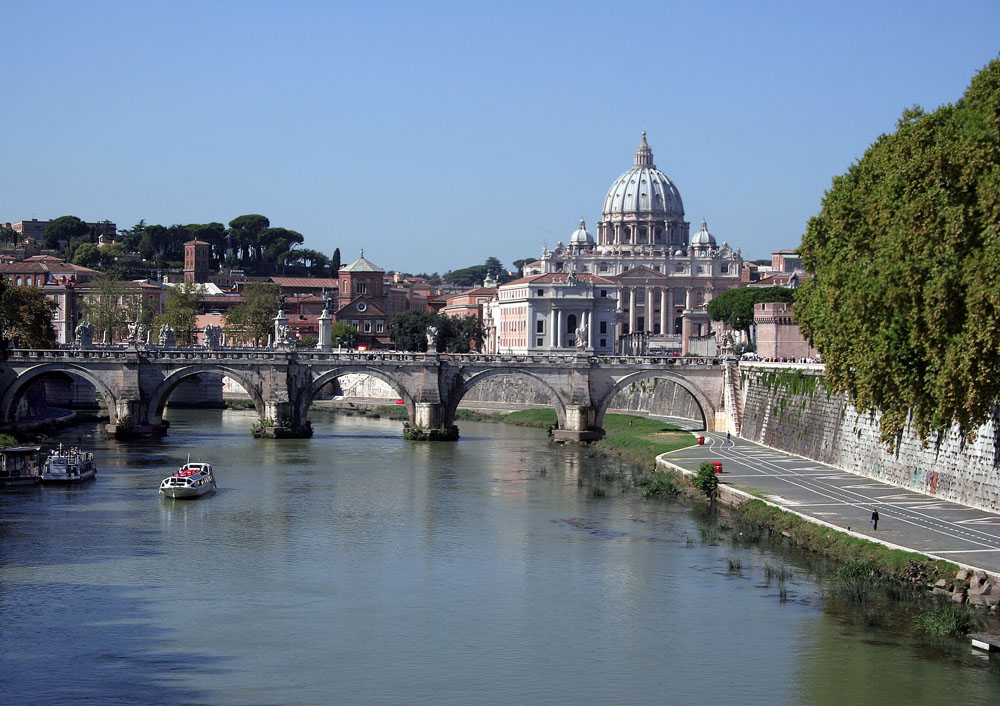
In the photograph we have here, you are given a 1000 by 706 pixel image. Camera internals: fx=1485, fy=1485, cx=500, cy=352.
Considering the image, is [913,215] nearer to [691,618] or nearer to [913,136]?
[913,136]

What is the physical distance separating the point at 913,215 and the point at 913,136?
3.29m

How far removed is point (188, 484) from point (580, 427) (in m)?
25.3

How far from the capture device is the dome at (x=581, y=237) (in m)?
185

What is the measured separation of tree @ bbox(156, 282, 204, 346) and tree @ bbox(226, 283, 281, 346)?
323 centimetres

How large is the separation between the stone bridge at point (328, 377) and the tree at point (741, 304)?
3530cm

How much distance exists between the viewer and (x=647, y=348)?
132 meters

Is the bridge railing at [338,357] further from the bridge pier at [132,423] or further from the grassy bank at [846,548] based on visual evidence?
the grassy bank at [846,548]

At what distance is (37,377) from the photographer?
64875mm

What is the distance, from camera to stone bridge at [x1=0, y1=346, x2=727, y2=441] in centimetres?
6438

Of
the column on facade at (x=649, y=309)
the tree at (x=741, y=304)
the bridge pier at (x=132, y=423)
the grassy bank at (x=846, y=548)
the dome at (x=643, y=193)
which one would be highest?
the dome at (x=643, y=193)

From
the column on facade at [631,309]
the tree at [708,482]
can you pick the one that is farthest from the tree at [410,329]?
the tree at [708,482]

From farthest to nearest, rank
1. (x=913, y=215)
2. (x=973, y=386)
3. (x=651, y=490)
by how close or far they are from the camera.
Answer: (x=651, y=490) < (x=913, y=215) < (x=973, y=386)

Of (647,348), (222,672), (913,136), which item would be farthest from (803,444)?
(647,348)

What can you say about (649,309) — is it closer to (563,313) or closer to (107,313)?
(563,313)
